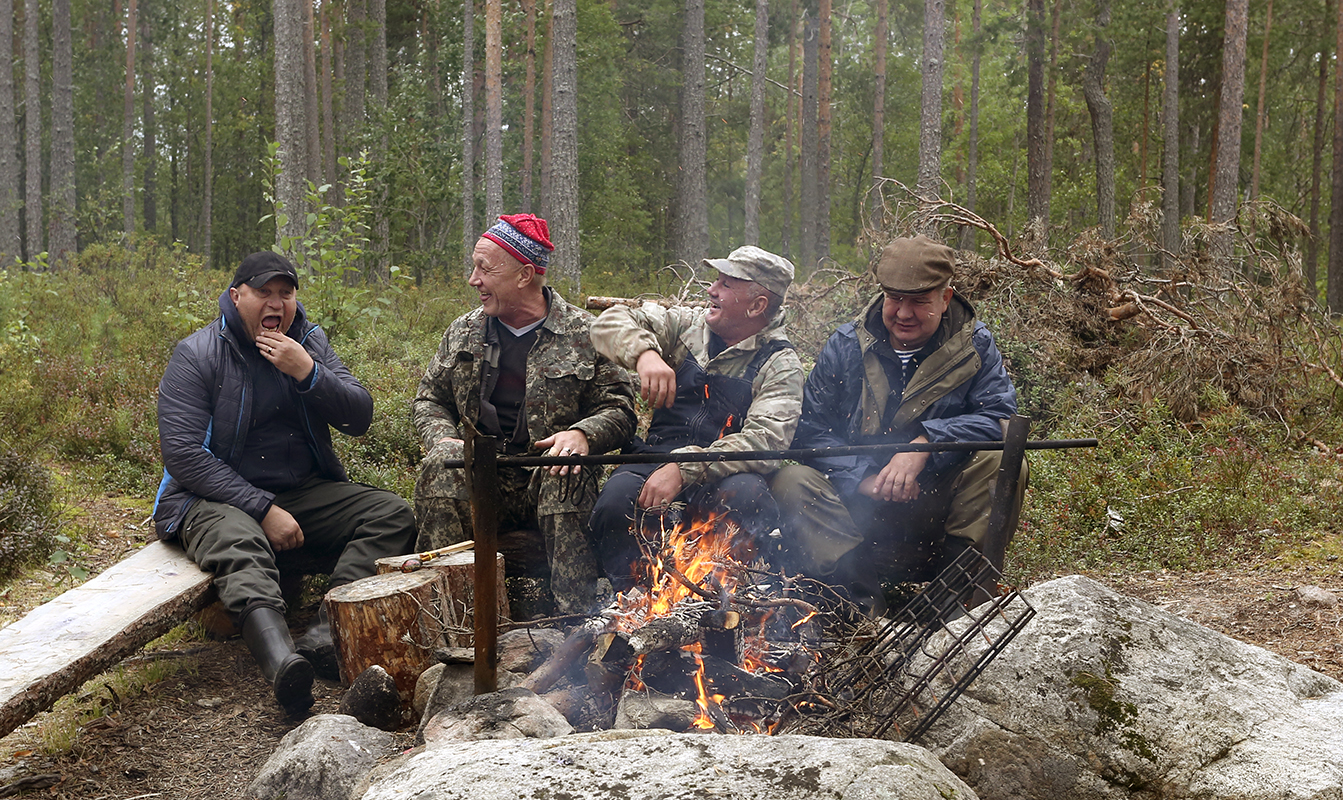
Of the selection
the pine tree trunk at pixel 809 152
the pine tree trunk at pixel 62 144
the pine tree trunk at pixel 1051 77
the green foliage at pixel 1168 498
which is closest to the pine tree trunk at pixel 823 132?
the pine tree trunk at pixel 809 152

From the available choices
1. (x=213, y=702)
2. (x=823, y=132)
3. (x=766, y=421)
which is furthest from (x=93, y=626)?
(x=823, y=132)

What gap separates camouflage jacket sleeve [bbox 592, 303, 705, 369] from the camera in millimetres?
4133

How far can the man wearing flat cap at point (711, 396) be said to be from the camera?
3.97 metres

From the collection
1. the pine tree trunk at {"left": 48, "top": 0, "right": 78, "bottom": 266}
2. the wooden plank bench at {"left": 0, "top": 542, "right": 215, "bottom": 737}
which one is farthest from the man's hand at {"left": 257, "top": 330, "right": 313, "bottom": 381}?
the pine tree trunk at {"left": 48, "top": 0, "right": 78, "bottom": 266}

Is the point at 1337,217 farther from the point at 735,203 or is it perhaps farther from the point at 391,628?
the point at 735,203

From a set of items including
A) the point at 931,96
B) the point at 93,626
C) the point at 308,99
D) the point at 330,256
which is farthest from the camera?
the point at 308,99

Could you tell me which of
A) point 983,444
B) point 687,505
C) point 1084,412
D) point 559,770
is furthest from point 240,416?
point 1084,412

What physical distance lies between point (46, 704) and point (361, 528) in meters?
1.58

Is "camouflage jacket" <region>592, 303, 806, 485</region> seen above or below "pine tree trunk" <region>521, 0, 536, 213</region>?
below

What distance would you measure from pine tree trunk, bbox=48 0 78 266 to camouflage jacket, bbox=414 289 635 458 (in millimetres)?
16951

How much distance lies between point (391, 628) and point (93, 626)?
1.08 metres

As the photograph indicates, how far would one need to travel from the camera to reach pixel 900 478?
12.6 feet

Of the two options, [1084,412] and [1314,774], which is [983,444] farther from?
[1084,412]

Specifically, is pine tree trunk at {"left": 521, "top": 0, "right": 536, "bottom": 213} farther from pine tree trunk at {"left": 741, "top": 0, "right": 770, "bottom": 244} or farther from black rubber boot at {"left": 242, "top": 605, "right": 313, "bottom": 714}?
black rubber boot at {"left": 242, "top": 605, "right": 313, "bottom": 714}
